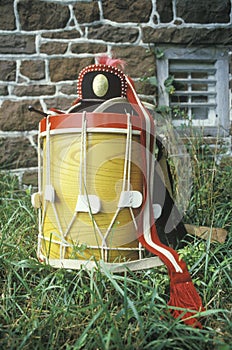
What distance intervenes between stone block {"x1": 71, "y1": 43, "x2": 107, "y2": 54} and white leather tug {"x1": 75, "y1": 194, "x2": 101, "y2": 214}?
167 cm

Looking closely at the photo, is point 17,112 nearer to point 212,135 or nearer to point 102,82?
point 102,82

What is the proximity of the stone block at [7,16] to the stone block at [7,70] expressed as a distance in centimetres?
25

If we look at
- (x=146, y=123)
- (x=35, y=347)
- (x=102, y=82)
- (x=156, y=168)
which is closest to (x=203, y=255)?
(x=156, y=168)

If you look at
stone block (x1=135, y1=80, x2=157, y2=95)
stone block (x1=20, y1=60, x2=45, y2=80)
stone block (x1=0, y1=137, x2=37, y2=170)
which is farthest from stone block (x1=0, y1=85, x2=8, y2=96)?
stone block (x1=135, y1=80, x2=157, y2=95)

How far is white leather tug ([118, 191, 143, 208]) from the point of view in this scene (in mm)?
1408

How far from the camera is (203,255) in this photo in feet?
4.54

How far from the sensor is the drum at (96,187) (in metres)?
1.39

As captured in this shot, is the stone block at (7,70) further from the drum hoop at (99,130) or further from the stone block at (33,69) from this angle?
the drum hoop at (99,130)

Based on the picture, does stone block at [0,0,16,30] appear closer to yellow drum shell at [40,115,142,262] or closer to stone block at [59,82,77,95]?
stone block at [59,82,77,95]

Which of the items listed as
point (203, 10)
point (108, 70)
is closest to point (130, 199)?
point (108, 70)

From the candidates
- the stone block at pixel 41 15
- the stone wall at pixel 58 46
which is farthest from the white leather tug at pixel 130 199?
the stone block at pixel 41 15

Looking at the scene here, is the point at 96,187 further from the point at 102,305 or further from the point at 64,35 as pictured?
the point at 64,35

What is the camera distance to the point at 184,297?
3.97ft

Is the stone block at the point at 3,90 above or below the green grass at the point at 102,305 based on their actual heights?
above
